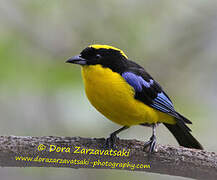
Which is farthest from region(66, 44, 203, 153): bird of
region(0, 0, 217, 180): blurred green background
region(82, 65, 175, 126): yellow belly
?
region(0, 0, 217, 180): blurred green background

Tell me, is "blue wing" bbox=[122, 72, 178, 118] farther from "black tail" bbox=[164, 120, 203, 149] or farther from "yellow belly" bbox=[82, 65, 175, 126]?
"black tail" bbox=[164, 120, 203, 149]

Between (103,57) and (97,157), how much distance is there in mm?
1100

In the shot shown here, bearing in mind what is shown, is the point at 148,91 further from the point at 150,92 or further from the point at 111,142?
the point at 111,142

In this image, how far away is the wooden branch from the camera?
3863mm

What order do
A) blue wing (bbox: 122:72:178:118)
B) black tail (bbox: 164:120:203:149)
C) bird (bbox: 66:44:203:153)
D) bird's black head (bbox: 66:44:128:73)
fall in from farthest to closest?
black tail (bbox: 164:120:203:149) < blue wing (bbox: 122:72:178:118) < bird's black head (bbox: 66:44:128:73) < bird (bbox: 66:44:203:153)

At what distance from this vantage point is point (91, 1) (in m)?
5.02

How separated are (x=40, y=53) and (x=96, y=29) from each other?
820mm

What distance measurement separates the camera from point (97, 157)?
408cm

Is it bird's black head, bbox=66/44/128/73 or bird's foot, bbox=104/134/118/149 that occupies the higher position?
bird's black head, bbox=66/44/128/73

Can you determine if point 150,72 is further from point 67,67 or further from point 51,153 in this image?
point 51,153

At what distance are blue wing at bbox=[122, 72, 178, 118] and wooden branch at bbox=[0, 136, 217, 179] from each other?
1.75 feet

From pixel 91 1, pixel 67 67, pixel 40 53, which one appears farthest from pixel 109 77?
pixel 91 1

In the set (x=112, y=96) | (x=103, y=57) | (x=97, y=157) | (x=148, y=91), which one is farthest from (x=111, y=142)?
(x=103, y=57)

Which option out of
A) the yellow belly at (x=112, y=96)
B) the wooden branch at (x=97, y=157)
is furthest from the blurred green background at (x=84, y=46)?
the wooden branch at (x=97, y=157)
